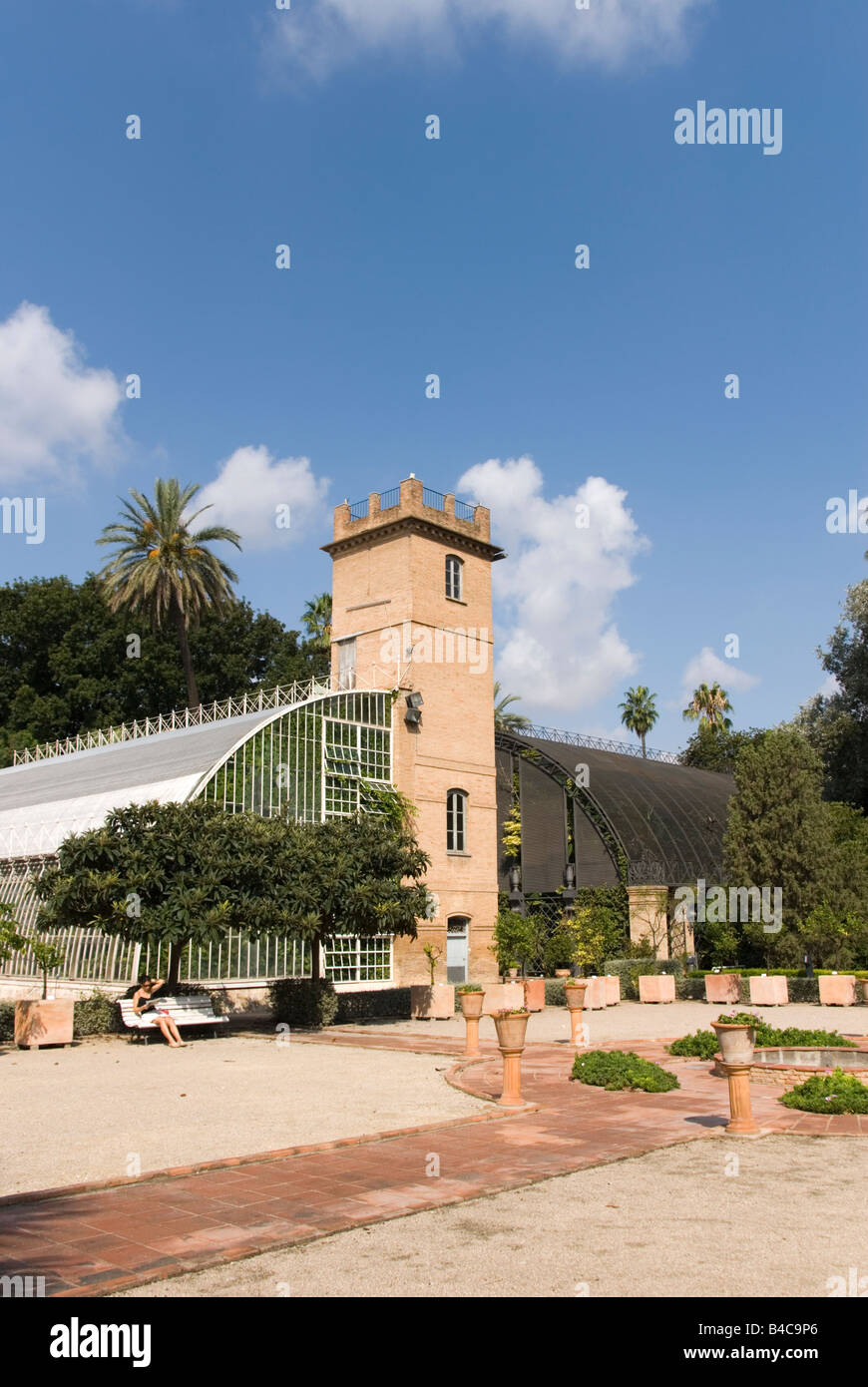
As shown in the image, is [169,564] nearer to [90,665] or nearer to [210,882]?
[90,665]

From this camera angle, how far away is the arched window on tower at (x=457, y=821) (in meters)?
30.6

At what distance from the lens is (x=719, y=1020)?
408 inches

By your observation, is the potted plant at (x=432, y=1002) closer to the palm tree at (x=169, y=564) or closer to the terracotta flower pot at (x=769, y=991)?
the terracotta flower pot at (x=769, y=991)

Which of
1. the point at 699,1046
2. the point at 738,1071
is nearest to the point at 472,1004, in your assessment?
the point at 699,1046

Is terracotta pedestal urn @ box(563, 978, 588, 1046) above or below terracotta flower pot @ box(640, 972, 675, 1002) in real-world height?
above

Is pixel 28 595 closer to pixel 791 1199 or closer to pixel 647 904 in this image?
pixel 647 904

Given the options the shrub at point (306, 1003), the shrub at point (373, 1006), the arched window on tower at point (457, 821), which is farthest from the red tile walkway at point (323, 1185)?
the arched window on tower at point (457, 821)

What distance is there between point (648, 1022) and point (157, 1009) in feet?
35.1

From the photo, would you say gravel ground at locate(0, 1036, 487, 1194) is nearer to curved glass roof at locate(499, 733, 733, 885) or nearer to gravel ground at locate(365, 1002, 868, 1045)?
gravel ground at locate(365, 1002, 868, 1045)

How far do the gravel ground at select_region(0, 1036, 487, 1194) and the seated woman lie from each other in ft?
0.82

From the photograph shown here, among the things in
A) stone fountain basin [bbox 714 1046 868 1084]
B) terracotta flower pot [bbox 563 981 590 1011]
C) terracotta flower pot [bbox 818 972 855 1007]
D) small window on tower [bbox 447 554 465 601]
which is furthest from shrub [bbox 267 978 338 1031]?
small window on tower [bbox 447 554 465 601]

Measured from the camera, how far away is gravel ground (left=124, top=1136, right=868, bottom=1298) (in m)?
5.46

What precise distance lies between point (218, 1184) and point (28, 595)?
172 ft

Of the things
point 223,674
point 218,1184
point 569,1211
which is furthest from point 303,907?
point 223,674
